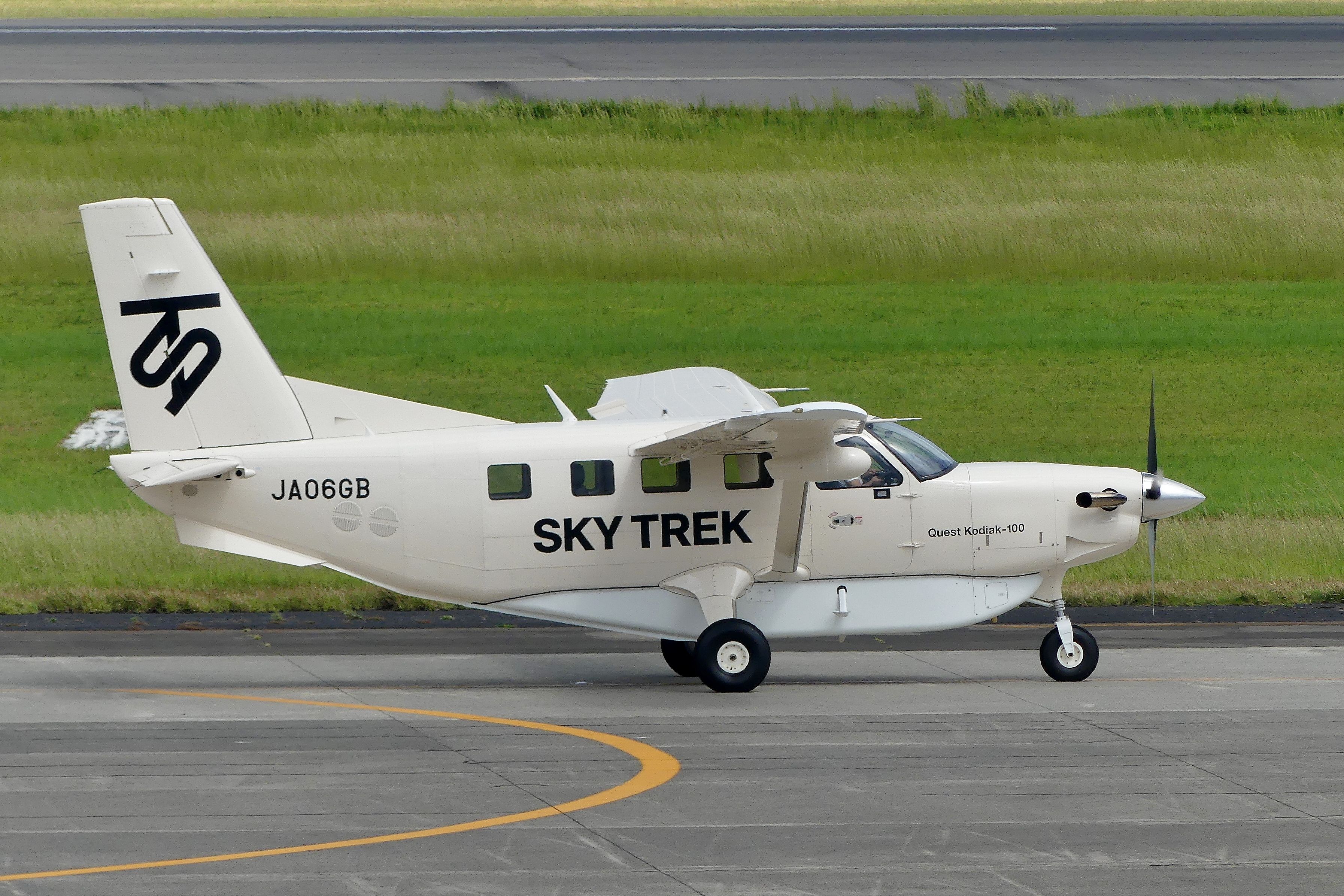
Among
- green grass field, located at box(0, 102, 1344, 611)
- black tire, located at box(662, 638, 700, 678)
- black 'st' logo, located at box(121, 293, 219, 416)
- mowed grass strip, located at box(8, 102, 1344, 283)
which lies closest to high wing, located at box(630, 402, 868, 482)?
black tire, located at box(662, 638, 700, 678)

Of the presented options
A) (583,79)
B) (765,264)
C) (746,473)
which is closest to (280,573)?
(746,473)

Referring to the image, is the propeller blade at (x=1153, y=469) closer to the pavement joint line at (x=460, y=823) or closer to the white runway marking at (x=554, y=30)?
the pavement joint line at (x=460, y=823)

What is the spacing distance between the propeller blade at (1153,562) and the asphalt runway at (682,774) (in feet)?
3.53

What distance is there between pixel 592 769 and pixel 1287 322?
25.6 metres

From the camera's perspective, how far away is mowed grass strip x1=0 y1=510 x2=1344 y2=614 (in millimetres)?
19641

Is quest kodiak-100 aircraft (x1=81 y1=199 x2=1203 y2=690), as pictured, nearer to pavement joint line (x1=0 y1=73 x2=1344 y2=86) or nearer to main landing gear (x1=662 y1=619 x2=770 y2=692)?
main landing gear (x1=662 y1=619 x2=770 y2=692)

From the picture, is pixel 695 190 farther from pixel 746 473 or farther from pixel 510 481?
pixel 510 481

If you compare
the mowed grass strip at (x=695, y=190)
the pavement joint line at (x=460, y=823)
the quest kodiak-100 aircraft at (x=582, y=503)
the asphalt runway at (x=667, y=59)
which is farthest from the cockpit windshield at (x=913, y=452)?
the asphalt runway at (x=667, y=59)

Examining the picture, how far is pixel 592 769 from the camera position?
11.9 metres

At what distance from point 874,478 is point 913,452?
49 cm

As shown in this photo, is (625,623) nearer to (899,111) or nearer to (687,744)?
(687,744)

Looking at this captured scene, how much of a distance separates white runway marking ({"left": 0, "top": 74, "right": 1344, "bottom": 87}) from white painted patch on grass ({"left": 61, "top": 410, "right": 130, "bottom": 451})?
1500 centimetres

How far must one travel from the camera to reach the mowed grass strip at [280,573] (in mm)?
19641

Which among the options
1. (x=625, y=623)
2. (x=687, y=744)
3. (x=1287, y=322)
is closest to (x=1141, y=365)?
(x=1287, y=322)
